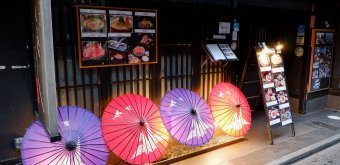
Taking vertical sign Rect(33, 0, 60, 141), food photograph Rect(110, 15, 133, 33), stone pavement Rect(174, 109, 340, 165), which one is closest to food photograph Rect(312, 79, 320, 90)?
stone pavement Rect(174, 109, 340, 165)

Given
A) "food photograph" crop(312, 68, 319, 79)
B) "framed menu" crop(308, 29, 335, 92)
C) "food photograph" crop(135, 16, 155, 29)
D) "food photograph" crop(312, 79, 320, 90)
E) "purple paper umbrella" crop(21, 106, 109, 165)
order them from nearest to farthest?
"purple paper umbrella" crop(21, 106, 109, 165)
"food photograph" crop(135, 16, 155, 29)
"framed menu" crop(308, 29, 335, 92)
"food photograph" crop(312, 68, 319, 79)
"food photograph" crop(312, 79, 320, 90)

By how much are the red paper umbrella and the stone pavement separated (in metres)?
0.54

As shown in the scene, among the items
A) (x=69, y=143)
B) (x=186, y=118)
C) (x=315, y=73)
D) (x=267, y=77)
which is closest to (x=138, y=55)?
(x=186, y=118)

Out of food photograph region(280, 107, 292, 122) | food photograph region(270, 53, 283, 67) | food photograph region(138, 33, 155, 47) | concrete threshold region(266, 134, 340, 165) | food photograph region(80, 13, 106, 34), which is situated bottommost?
concrete threshold region(266, 134, 340, 165)

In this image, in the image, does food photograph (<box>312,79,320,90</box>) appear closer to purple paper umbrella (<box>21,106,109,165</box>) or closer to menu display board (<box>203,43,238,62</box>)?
menu display board (<box>203,43,238,62</box>)

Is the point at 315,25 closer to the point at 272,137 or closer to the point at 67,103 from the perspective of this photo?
the point at 272,137

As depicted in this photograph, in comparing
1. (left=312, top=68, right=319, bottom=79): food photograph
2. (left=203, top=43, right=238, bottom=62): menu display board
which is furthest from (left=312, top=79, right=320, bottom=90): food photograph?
(left=203, top=43, right=238, bottom=62): menu display board

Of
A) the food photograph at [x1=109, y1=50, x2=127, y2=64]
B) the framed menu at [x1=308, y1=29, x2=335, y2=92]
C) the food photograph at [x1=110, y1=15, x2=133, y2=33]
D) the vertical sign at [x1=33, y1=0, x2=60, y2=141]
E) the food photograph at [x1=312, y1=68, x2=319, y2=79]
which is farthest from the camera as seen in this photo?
the food photograph at [x1=312, y1=68, x2=319, y2=79]

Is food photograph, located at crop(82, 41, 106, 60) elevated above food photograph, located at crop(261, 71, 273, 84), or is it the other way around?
food photograph, located at crop(82, 41, 106, 60)

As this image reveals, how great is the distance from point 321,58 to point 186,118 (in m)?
6.63

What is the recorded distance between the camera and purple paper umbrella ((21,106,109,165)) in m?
4.41

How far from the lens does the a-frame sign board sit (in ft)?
24.1

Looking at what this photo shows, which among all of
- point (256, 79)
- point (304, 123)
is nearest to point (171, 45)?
point (256, 79)

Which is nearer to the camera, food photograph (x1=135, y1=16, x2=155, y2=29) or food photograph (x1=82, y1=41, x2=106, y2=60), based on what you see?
food photograph (x1=82, y1=41, x2=106, y2=60)
